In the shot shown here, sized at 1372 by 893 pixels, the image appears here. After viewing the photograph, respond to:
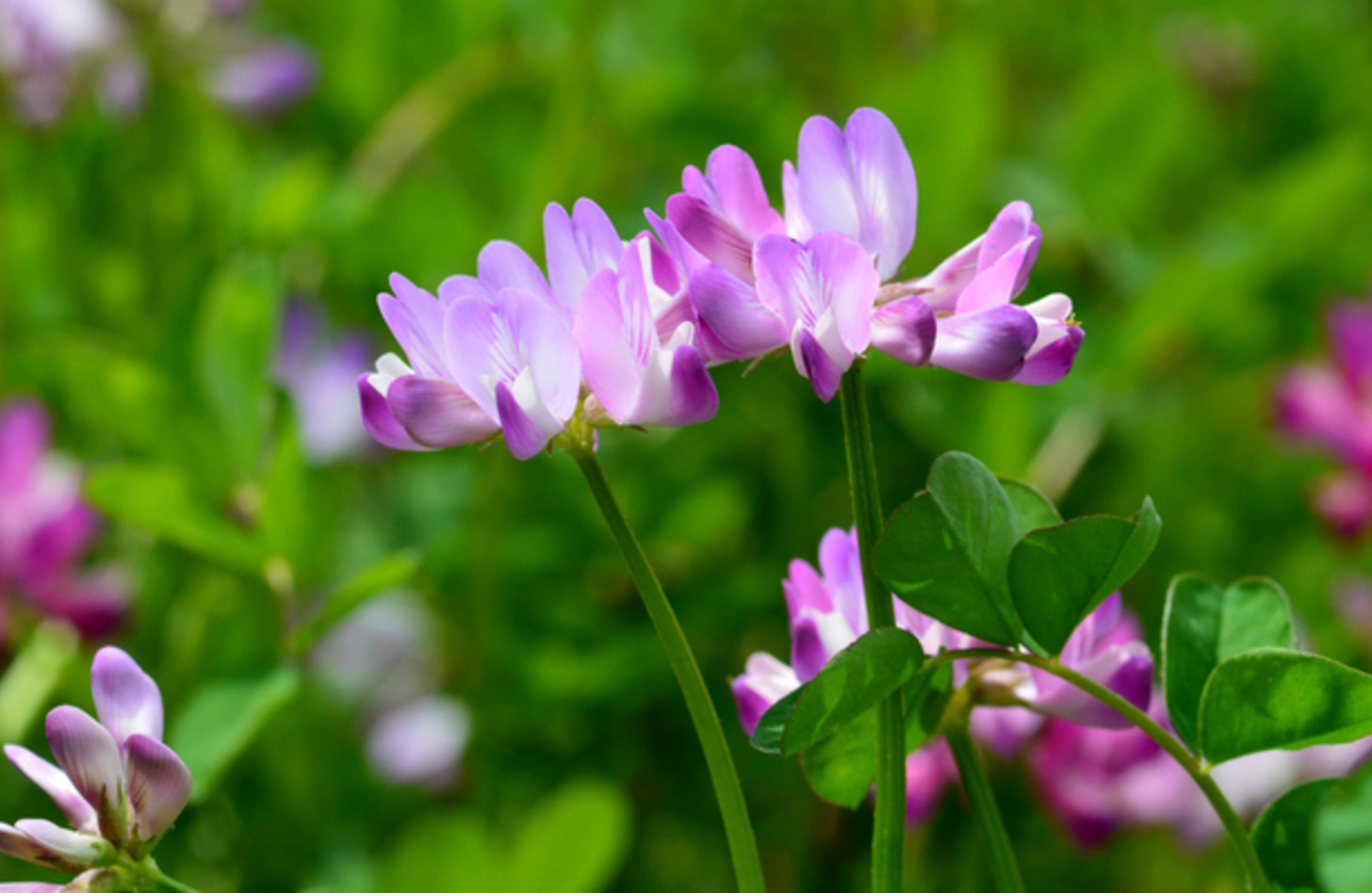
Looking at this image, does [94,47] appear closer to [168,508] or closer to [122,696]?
[168,508]

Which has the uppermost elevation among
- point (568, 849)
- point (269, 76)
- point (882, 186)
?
point (269, 76)

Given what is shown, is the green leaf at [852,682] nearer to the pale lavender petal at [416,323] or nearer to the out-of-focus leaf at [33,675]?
the pale lavender petal at [416,323]

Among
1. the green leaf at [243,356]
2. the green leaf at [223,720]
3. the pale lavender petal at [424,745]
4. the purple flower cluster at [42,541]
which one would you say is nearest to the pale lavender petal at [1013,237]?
the green leaf at [223,720]

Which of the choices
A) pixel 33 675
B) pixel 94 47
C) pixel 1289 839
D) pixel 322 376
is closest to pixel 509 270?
pixel 1289 839

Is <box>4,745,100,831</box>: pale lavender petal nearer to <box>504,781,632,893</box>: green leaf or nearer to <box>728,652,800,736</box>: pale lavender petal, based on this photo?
<box>728,652,800,736</box>: pale lavender petal

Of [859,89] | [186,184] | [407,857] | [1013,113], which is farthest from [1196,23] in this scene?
[407,857]

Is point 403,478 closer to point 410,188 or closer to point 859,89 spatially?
point 410,188
